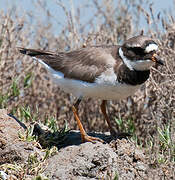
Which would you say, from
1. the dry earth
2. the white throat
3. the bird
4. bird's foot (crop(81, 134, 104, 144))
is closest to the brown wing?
the bird

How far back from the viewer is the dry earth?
15.9 ft

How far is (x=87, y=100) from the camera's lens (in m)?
8.13

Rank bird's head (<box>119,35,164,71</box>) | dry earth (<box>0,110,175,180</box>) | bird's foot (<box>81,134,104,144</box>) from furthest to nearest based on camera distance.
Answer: bird's foot (<box>81,134,104,144</box>)
bird's head (<box>119,35,164,71</box>)
dry earth (<box>0,110,175,180</box>)

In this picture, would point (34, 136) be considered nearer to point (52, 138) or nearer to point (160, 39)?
point (52, 138)

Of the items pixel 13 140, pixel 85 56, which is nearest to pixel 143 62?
pixel 85 56

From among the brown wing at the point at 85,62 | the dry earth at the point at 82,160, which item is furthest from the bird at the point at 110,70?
Answer: the dry earth at the point at 82,160

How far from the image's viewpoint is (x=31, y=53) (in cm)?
644

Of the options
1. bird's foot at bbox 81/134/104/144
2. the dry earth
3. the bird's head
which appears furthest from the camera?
bird's foot at bbox 81/134/104/144

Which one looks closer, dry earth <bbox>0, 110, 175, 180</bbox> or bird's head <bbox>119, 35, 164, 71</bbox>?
dry earth <bbox>0, 110, 175, 180</bbox>

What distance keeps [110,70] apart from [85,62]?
48 centimetres

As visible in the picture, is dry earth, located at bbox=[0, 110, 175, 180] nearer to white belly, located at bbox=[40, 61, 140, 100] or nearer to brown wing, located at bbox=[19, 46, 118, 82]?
white belly, located at bbox=[40, 61, 140, 100]

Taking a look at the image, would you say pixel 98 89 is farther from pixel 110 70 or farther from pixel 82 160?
pixel 82 160

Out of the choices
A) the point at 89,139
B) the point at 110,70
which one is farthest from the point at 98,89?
the point at 89,139

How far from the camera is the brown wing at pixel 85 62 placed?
17.9ft
